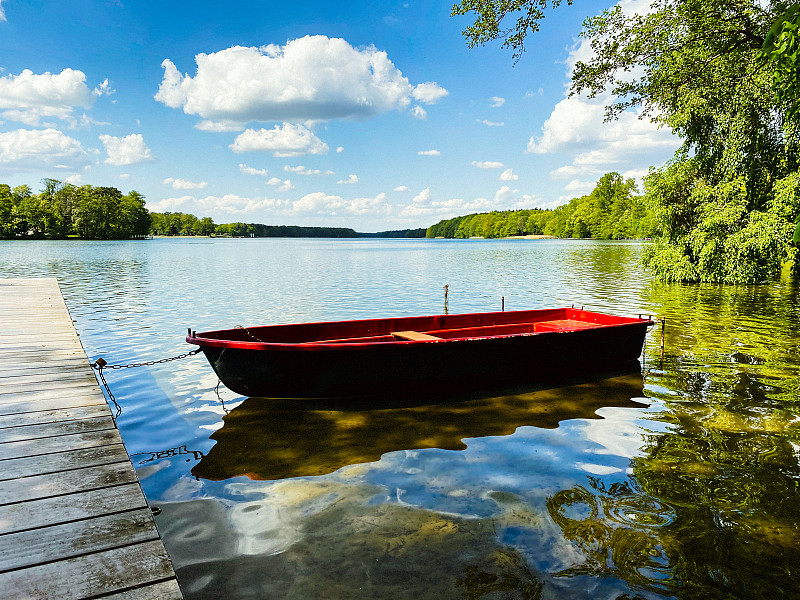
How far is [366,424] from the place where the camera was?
7.55 metres

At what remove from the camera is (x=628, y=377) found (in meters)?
10.3

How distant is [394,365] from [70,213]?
427 feet

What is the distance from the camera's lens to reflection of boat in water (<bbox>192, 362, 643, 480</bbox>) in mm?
6289

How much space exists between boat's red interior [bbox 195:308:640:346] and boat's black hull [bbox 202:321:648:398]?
0.62m

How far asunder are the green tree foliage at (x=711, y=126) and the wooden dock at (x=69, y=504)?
1164 cm

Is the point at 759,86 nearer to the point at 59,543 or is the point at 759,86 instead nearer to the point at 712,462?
the point at 712,462

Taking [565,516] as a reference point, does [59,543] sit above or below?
above

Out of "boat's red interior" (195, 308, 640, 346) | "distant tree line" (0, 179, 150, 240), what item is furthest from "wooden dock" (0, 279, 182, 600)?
"distant tree line" (0, 179, 150, 240)

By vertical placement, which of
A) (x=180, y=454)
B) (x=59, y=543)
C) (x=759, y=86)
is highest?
(x=759, y=86)

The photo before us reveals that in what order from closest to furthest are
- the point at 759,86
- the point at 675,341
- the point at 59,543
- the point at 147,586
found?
the point at 147,586 < the point at 59,543 < the point at 675,341 < the point at 759,86

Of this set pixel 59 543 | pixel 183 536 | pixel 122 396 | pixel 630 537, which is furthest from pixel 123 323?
pixel 630 537

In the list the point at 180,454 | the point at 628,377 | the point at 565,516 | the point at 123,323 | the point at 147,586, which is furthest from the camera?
the point at 123,323

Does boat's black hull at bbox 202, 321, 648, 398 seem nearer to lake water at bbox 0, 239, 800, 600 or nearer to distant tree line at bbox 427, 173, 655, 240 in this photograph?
lake water at bbox 0, 239, 800, 600

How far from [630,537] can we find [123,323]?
1570 cm
